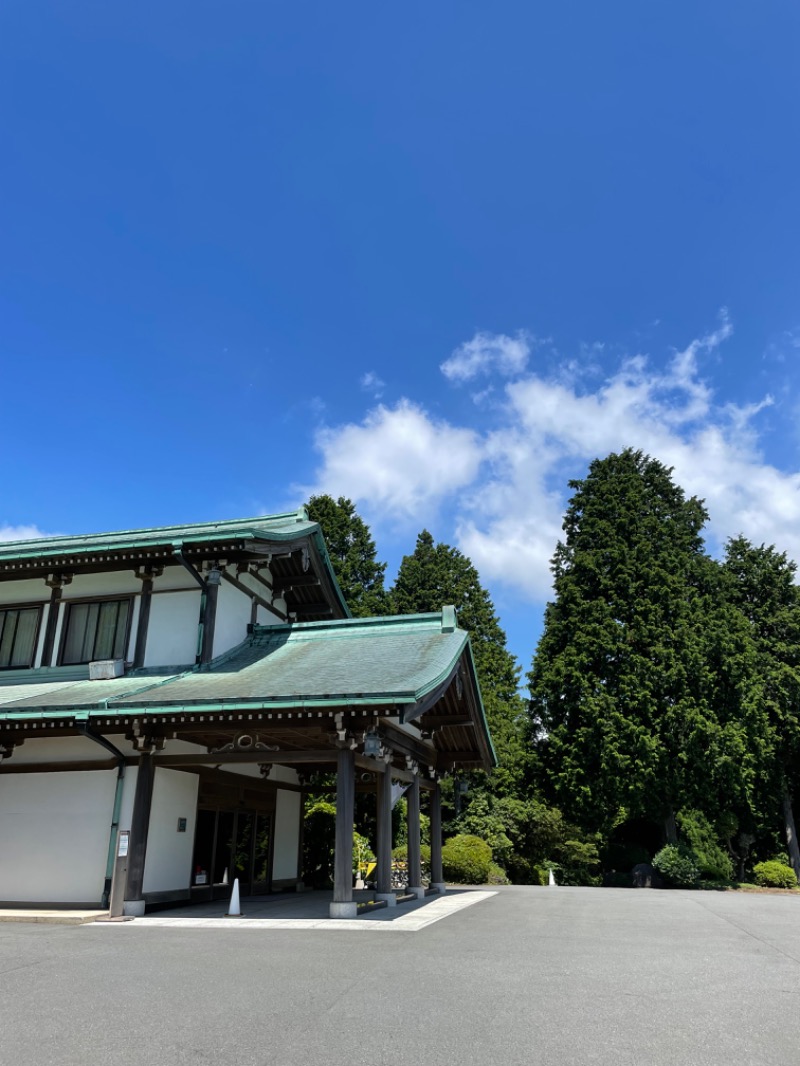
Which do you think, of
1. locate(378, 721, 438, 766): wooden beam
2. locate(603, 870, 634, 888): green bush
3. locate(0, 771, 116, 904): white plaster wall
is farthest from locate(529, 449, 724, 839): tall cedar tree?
locate(0, 771, 116, 904): white plaster wall

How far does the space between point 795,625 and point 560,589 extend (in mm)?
10130

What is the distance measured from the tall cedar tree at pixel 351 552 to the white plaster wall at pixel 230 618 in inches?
726

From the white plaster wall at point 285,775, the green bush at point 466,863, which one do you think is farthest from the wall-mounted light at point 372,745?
the green bush at point 466,863

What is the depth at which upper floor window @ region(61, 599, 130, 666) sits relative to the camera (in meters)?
15.1

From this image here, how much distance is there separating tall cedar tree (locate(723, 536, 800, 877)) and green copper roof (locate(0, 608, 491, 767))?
17.4m

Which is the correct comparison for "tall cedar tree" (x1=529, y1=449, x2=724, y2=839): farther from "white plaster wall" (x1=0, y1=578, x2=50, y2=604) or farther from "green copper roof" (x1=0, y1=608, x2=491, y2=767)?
"white plaster wall" (x1=0, y1=578, x2=50, y2=604)

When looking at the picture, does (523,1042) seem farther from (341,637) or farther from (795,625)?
(795,625)

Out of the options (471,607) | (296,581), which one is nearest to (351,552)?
(471,607)

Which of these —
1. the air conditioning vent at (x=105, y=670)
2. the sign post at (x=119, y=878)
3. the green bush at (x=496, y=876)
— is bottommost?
the green bush at (x=496, y=876)

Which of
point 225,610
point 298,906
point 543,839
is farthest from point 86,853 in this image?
point 543,839

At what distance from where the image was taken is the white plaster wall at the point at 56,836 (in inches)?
506

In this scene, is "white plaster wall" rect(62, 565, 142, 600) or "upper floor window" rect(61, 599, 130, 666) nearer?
"upper floor window" rect(61, 599, 130, 666)

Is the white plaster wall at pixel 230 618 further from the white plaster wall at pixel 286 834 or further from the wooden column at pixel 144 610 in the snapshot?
the white plaster wall at pixel 286 834

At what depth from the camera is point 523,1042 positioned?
15.6 ft
